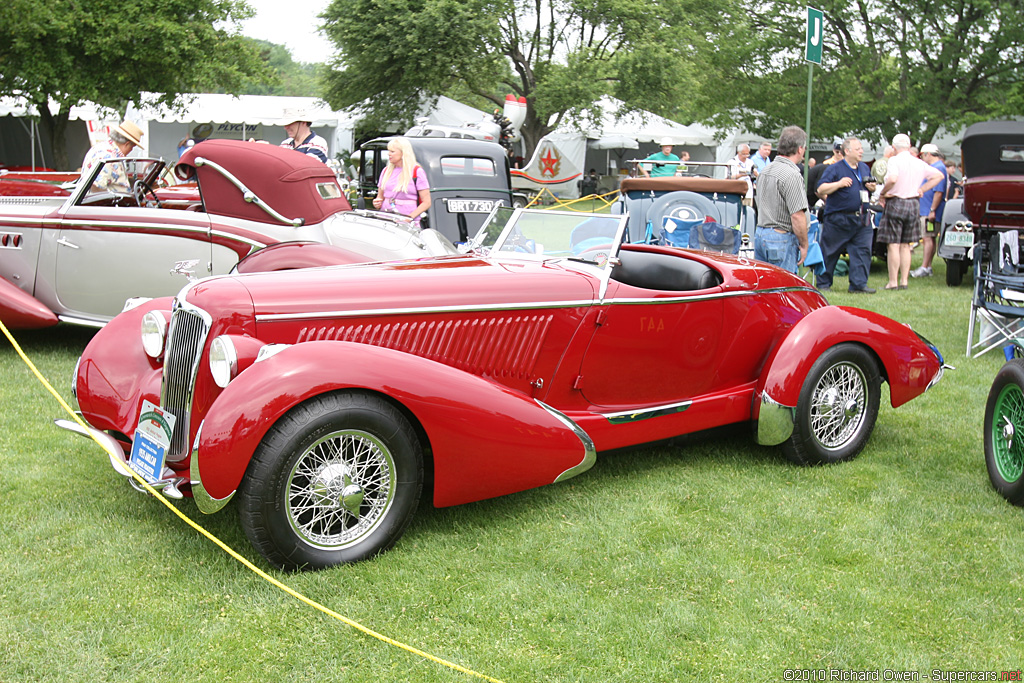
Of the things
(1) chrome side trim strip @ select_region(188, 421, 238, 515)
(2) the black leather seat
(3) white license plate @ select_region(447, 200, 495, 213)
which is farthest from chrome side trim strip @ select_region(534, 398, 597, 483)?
(3) white license plate @ select_region(447, 200, 495, 213)

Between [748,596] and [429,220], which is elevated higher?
[429,220]

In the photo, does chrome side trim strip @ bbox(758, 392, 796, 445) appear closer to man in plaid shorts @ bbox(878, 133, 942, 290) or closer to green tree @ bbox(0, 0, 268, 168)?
man in plaid shorts @ bbox(878, 133, 942, 290)

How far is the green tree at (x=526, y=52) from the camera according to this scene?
2880cm

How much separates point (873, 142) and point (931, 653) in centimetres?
2722

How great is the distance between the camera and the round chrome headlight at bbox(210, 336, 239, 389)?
3.22 metres

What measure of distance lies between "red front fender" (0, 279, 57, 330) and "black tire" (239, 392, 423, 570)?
4389 millimetres

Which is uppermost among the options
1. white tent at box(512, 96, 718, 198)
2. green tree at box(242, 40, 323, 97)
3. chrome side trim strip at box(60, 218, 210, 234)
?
green tree at box(242, 40, 323, 97)

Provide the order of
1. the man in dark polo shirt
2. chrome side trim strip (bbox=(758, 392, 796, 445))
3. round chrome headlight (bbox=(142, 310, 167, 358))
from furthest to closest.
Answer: the man in dark polo shirt → chrome side trim strip (bbox=(758, 392, 796, 445)) → round chrome headlight (bbox=(142, 310, 167, 358))

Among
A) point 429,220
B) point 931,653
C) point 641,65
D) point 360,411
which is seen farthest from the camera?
point 641,65

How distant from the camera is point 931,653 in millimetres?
2881

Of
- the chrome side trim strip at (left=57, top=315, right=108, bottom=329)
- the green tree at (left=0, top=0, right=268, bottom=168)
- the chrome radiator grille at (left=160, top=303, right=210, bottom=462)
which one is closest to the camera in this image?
the chrome radiator grille at (left=160, top=303, right=210, bottom=462)

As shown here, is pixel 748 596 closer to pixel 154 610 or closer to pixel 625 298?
pixel 625 298

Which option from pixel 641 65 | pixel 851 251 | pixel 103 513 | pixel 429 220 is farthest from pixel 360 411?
pixel 641 65

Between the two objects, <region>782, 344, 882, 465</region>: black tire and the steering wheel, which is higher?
the steering wheel
